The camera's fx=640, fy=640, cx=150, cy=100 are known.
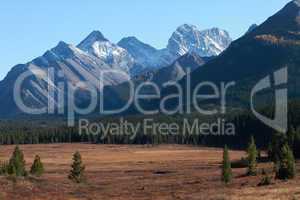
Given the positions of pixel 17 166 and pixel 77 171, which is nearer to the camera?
pixel 17 166

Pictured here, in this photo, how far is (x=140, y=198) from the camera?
63594 millimetres

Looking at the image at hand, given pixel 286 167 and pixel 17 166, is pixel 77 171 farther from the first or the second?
pixel 286 167

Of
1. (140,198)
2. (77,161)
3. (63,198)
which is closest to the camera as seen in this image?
(63,198)

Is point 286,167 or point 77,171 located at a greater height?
point 286,167

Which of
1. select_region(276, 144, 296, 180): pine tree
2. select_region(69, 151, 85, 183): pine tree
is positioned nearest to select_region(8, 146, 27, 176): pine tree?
select_region(69, 151, 85, 183): pine tree

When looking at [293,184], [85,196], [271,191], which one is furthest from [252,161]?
[85,196]

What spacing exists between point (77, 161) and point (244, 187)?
27.3m

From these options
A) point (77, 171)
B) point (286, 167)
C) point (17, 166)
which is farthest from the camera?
point (77, 171)

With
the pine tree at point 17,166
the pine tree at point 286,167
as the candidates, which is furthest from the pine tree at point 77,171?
the pine tree at point 286,167

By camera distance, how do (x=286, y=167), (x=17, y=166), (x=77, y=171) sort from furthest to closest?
(x=77, y=171)
(x=17, y=166)
(x=286, y=167)

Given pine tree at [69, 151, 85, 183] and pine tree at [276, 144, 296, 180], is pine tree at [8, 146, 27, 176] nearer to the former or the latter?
pine tree at [69, 151, 85, 183]

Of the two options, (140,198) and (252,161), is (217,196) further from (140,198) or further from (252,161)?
(252,161)

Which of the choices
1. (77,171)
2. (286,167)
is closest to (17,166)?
(77,171)

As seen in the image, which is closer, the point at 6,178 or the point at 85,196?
the point at 85,196
